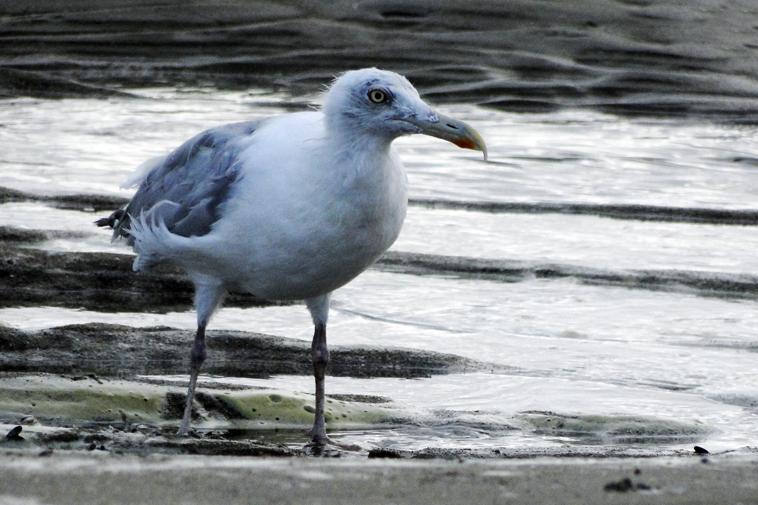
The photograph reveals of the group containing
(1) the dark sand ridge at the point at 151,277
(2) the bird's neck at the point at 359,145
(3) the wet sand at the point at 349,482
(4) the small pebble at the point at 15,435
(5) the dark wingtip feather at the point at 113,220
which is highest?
(2) the bird's neck at the point at 359,145

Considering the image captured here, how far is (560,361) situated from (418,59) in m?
10.9

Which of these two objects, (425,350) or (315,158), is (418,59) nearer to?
(425,350)

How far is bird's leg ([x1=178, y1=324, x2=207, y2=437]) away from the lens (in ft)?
20.5

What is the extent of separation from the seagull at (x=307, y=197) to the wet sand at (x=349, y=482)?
159 cm

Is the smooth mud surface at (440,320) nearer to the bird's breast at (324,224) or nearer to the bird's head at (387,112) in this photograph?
the bird's breast at (324,224)

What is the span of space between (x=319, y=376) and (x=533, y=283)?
105 inches

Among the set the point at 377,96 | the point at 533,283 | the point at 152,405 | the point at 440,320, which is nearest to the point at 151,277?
the point at 440,320

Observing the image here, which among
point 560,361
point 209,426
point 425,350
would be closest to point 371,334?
point 425,350

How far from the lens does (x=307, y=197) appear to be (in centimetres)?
585

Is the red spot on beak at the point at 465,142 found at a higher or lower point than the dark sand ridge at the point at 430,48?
higher

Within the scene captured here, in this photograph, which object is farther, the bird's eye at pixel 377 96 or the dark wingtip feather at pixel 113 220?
the dark wingtip feather at pixel 113 220

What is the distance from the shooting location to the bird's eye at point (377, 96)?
5.90m

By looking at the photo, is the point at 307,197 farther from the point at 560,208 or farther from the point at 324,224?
the point at 560,208

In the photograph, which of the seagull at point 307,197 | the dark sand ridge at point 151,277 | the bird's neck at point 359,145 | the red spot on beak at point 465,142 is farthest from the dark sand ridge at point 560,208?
the red spot on beak at point 465,142
